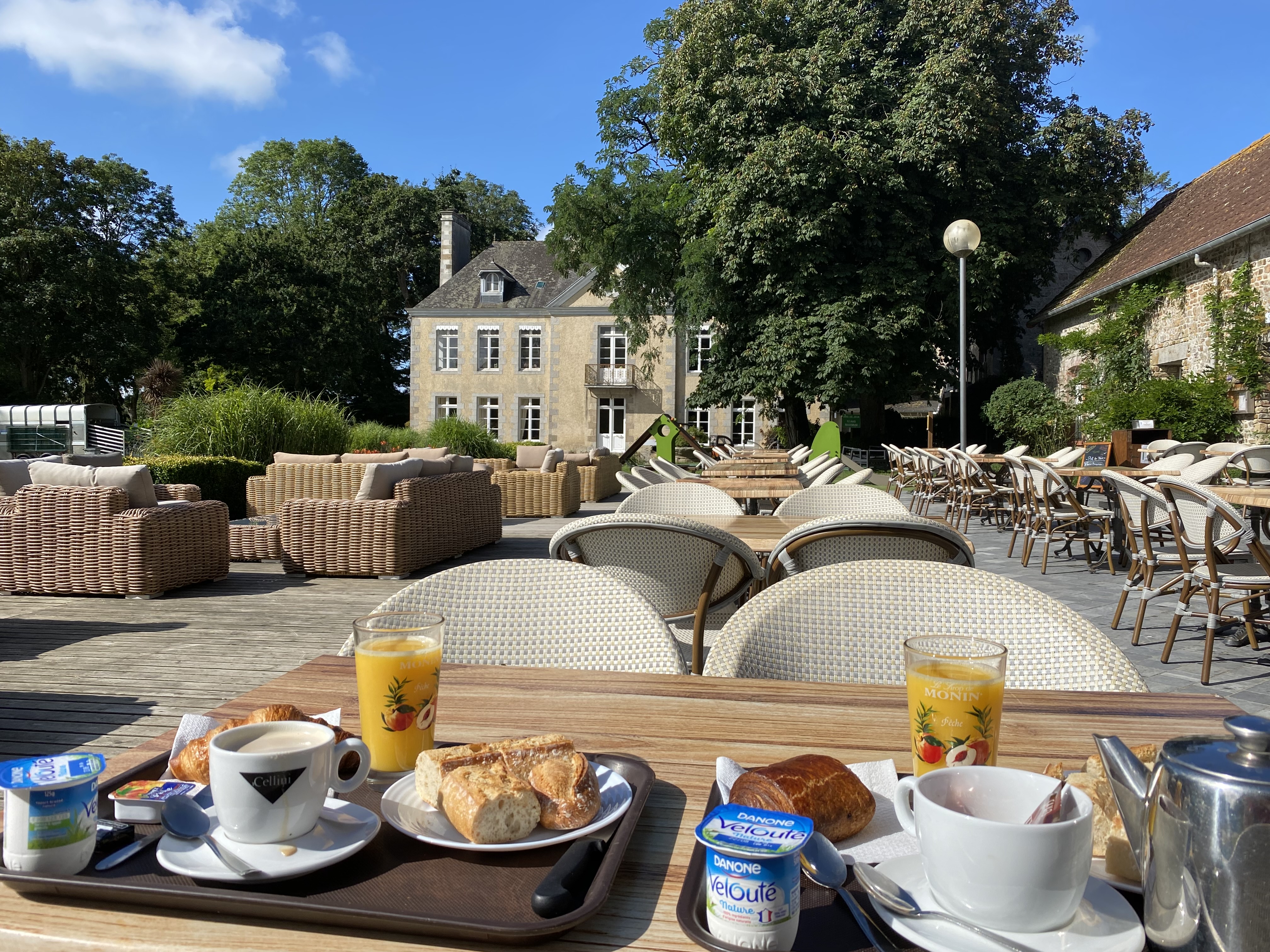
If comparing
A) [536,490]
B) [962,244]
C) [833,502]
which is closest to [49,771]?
[833,502]

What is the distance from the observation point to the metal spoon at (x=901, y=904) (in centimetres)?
52

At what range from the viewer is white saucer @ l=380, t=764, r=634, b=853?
64cm

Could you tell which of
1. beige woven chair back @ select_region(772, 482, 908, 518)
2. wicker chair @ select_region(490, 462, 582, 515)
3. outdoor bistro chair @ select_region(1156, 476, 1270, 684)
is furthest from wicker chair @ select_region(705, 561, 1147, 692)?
wicker chair @ select_region(490, 462, 582, 515)

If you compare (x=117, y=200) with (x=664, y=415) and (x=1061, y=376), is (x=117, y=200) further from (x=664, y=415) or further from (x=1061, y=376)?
(x=1061, y=376)

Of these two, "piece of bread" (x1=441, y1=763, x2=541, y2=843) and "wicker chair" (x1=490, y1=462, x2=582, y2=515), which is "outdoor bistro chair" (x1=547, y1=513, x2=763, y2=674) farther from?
"wicker chair" (x1=490, y1=462, x2=582, y2=515)

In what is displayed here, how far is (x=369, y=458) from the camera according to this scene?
332 inches

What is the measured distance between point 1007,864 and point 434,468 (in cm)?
693

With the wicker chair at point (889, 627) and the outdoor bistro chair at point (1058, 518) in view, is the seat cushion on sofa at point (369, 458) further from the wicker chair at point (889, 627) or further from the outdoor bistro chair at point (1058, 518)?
the wicker chair at point (889, 627)

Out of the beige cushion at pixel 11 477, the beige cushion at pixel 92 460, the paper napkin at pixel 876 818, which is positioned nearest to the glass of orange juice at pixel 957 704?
the paper napkin at pixel 876 818

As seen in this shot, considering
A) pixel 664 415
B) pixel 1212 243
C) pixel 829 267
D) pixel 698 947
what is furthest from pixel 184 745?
pixel 829 267

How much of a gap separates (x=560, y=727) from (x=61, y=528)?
18.6 ft

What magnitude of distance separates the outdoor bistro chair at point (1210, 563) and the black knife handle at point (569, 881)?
132 inches

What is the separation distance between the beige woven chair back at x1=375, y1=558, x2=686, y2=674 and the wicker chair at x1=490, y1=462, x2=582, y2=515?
9.01 m

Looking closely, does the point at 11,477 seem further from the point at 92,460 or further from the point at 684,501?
the point at 684,501
